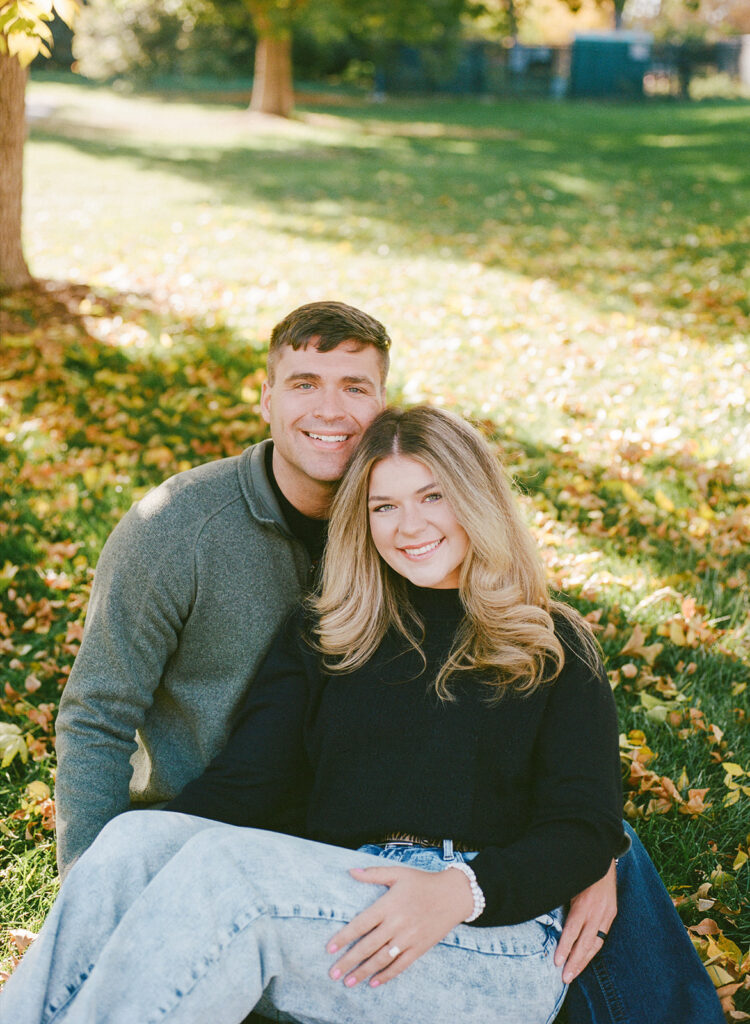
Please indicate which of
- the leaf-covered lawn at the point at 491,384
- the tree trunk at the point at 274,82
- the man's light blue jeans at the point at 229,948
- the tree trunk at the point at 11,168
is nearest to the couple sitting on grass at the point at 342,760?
the man's light blue jeans at the point at 229,948

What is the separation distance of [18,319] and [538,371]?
401cm

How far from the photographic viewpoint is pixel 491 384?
6273 mm

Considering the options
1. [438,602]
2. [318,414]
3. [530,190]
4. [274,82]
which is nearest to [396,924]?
[438,602]

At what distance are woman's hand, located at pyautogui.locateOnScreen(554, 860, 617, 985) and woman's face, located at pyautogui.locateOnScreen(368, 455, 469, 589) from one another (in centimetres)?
87

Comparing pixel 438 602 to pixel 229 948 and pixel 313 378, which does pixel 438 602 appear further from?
pixel 229 948

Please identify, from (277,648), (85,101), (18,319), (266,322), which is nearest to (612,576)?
(277,648)

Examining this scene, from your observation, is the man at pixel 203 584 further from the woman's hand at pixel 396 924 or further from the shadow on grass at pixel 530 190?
the shadow on grass at pixel 530 190

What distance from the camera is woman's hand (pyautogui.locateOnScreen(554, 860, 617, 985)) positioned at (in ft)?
7.20

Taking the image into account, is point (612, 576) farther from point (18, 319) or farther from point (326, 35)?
point (326, 35)

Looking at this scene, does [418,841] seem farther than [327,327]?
No

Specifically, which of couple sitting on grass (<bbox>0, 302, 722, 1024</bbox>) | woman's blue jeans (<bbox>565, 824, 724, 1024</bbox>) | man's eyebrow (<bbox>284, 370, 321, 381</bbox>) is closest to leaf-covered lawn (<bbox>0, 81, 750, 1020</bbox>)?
woman's blue jeans (<bbox>565, 824, 724, 1024</bbox>)

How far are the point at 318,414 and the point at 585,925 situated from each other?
156cm

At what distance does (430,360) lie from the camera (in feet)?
22.0

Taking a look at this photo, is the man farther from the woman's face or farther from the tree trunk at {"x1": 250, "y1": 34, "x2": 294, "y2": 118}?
the tree trunk at {"x1": 250, "y1": 34, "x2": 294, "y2": 118}
